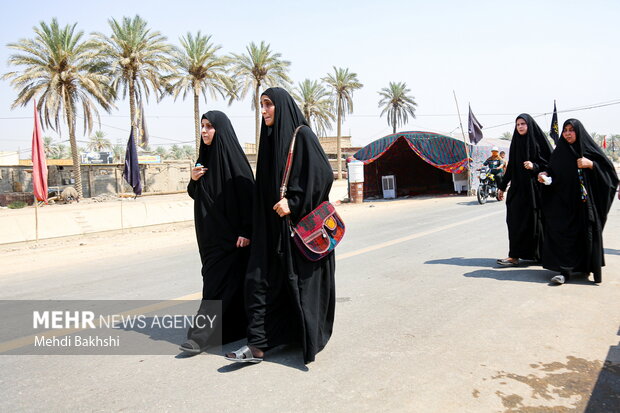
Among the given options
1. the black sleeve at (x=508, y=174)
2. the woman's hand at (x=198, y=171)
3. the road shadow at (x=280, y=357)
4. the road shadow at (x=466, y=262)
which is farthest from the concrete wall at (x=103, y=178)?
the road shadow at (x=280, y=357)

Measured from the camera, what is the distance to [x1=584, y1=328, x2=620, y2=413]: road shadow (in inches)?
96.0

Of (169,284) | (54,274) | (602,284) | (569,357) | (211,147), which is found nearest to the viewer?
(569,357)

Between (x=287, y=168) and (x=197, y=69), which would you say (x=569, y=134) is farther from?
(x=197, y=69)

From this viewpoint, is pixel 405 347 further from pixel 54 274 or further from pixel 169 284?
pixel 54 274

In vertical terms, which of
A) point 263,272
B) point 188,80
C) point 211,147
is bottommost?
point 263,272

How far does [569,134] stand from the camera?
513cm

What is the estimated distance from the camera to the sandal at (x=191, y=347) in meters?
3.26

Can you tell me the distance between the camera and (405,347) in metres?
3.32

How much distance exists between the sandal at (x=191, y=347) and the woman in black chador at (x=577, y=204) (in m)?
3.73

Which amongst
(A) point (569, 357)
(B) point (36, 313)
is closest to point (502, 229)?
(A) point (569, 357)

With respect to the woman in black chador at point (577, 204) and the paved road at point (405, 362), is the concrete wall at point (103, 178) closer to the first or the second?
the paved road at point (405, 362)

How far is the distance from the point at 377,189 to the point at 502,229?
46.9 feet

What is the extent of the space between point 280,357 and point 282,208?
1.05 meters

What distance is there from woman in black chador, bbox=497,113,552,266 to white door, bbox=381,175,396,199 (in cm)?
1686
